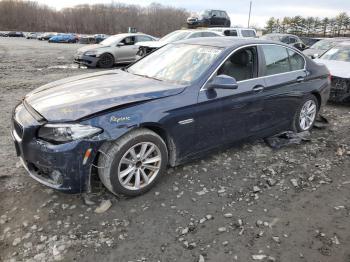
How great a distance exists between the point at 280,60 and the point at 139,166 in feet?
9.03

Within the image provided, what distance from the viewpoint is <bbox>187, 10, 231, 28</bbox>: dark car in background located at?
82.1ft

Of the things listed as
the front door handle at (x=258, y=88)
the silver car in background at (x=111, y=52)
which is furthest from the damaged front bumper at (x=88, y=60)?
the front door handle at (x=258, y=88)

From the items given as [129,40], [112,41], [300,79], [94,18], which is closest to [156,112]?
[300,79]

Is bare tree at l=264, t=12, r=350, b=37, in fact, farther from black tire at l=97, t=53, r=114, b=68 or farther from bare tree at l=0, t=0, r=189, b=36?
black tire at l=97, t=53, r=114, b=68

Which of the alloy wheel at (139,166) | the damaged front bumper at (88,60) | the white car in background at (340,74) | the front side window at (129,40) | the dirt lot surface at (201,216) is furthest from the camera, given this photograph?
the front side window at (129,40)

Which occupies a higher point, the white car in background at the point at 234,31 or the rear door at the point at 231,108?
the white car in background at the point at 234,31

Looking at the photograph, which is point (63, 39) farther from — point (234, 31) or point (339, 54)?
point (339, 54)

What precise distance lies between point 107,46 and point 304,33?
55.7 meters

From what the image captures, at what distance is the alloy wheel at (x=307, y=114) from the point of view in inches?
208

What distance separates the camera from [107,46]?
13.8 metres

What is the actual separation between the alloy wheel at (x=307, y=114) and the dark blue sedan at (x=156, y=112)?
228 mm

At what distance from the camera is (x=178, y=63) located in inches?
165

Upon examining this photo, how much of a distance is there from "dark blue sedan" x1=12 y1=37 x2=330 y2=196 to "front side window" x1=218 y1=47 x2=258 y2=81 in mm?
13

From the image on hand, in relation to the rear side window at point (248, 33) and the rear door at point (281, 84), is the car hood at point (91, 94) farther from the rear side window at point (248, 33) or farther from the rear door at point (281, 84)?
the rear side window at point (248, 33)
